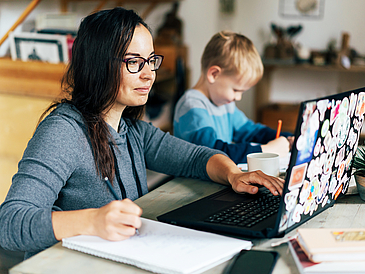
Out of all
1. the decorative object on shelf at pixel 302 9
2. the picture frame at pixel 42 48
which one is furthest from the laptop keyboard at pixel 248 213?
the decorative object on shelf at pixel 302 9

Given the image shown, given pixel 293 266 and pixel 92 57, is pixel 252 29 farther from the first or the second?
pixel 293 266

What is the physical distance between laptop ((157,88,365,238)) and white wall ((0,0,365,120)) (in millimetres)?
2704

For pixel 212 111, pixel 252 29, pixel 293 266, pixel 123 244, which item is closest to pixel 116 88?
pixel 123 244

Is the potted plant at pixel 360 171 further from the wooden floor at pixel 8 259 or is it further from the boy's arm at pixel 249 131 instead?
the wooden floor at pixel 8 259

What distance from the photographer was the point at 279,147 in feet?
4.62

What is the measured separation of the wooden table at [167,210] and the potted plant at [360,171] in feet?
0.09

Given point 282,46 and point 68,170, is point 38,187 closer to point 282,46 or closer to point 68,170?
point 68,170

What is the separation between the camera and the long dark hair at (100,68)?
0.93 m

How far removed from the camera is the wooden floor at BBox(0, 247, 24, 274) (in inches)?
47.5

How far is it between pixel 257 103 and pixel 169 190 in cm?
286

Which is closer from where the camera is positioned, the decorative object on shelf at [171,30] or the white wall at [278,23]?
the decorative object on shelf at [171,30]

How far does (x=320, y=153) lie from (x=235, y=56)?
875mm

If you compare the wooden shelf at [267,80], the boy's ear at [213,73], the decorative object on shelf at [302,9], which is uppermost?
the decorative object on shelf at [302,9]

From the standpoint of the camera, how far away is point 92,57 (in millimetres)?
943
